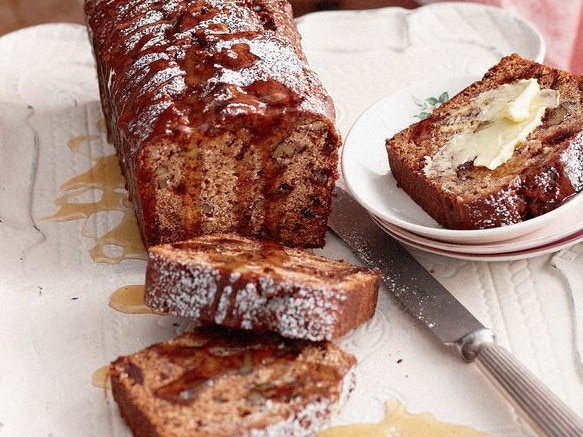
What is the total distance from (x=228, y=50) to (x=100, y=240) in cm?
89

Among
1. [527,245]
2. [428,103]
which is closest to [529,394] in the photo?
[527,245]

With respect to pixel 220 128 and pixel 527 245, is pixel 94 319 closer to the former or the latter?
pixel 220 128

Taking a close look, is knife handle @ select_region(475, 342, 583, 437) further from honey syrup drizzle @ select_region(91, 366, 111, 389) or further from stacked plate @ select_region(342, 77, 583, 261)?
honey syrup drizzle @ select_region(91, 366, 111, 389)

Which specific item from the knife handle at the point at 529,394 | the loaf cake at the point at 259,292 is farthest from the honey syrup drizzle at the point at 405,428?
the loaf cake at the point at 259,292

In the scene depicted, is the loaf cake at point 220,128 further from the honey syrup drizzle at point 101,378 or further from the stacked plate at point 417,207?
the honey syrup drizzle at point 101,378

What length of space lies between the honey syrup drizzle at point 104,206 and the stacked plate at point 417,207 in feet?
2.88

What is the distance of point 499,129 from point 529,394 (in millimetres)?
1086

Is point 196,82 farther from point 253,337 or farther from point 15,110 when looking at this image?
point 15,110

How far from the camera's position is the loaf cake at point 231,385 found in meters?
2.43

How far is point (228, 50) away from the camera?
10.7 ft

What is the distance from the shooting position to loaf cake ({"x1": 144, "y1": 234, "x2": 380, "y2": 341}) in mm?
2654

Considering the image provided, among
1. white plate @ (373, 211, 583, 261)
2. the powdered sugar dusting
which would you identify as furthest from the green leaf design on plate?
white plate @ (373, 211, 583, 261)

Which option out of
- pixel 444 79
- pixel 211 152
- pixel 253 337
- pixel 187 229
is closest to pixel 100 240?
pixel 187 229

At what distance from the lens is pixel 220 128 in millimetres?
3049
